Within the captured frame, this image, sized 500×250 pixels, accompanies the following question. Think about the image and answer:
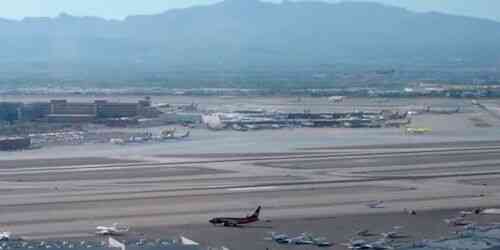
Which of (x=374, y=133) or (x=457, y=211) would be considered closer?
(x=457, y=211)

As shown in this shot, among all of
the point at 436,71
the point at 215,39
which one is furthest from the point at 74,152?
the point at 215,39

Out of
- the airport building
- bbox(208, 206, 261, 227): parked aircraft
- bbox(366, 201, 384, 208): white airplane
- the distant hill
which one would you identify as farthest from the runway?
the distant hill

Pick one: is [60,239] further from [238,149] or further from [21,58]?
[21,58]

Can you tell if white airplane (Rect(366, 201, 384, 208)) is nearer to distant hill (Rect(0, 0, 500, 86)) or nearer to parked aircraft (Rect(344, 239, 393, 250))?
parked aircraft (Rect(344, 239, 393, 250))

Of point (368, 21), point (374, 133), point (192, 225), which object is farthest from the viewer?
point (368, 21)

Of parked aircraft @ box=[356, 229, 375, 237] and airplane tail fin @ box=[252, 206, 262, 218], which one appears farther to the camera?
airplane tail fin @ box=[252, 206, 262, 218]

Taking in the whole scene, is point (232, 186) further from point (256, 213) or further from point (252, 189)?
point (256, 213)

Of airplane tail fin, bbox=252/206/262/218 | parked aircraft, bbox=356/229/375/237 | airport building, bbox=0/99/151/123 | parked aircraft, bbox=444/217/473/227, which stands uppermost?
airport building, bbox=0/99/151/123
